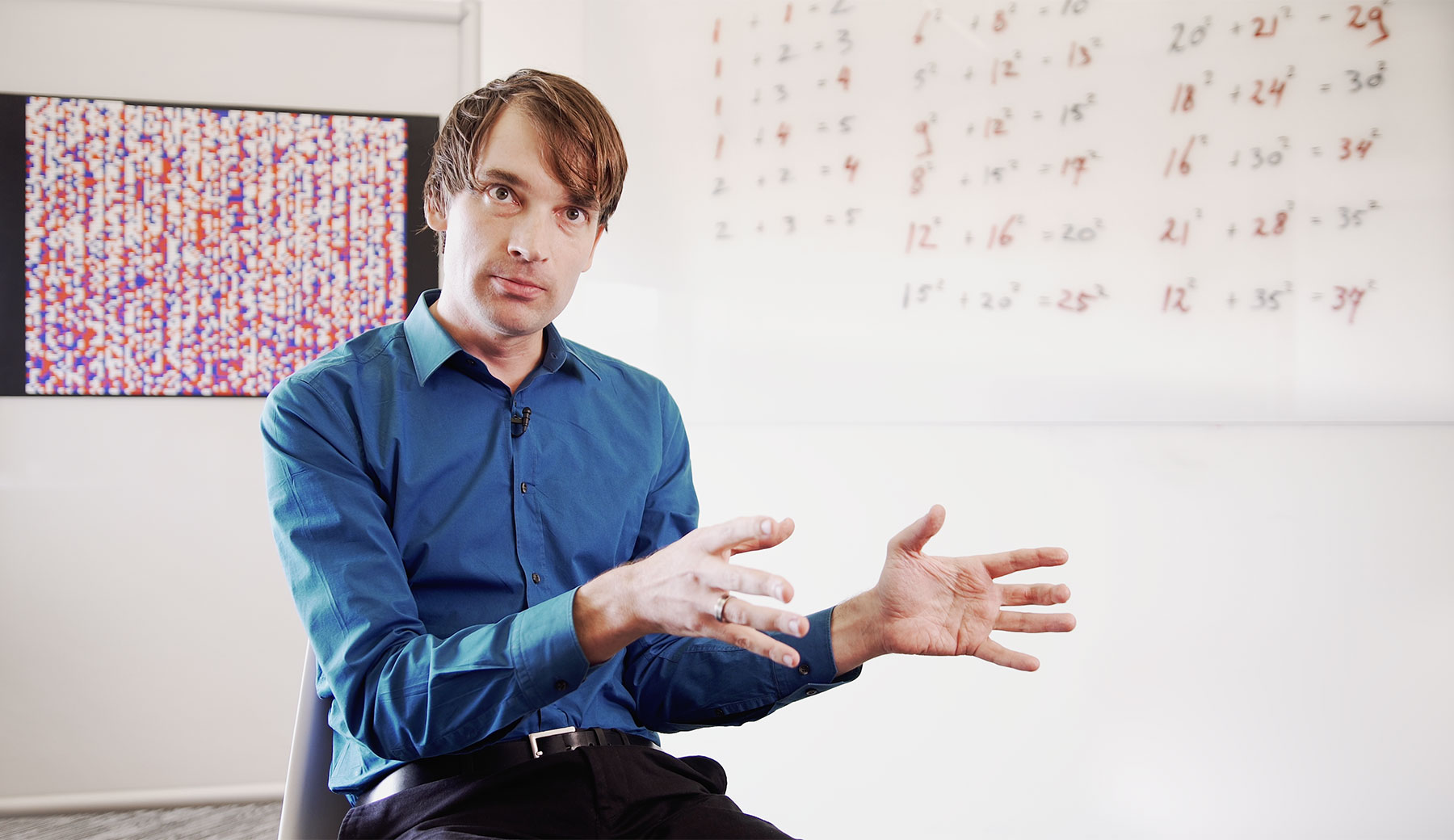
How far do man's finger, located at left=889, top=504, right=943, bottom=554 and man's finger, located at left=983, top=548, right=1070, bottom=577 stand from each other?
0.28ft

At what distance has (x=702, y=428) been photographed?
2098mm

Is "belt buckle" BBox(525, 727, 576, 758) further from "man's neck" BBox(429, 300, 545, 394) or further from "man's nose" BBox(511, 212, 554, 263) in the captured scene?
"man's nose" BBox(511, 212, 554, 263)

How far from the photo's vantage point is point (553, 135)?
1.19m

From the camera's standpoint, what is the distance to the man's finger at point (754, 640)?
82cm

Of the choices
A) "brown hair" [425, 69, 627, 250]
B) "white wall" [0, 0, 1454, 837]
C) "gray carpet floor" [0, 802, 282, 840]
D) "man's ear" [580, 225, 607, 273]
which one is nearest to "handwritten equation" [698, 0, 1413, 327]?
"white wall" [0, 0, 1454, 837]

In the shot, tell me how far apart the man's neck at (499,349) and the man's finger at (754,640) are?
521 mm

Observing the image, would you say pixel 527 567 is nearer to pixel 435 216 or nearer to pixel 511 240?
pixel 511 240

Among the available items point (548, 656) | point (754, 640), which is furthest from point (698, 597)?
point (548, 656)

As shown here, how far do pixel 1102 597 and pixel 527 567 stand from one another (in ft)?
4.82

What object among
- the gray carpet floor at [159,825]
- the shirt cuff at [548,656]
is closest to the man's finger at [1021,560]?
the shirt cuff at [548,656]

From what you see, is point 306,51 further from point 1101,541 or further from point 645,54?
point 1101,541

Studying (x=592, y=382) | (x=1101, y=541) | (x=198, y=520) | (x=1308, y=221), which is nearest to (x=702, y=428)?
(x=592, y=382)

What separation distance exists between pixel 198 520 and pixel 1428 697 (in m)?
2.89

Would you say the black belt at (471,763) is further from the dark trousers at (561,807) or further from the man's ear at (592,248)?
the man's ear at (592,248)
